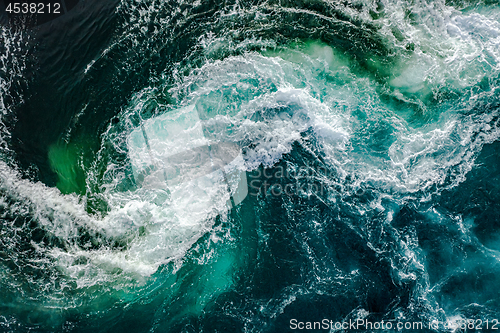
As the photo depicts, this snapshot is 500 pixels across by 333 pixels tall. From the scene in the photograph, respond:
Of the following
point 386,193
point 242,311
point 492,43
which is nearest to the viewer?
point 242,311

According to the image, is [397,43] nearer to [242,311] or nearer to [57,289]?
[242,311]

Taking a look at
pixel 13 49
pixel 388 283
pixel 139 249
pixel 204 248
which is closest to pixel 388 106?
pixel 388 283

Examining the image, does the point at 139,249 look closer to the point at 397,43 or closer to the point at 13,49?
the point at 13,49

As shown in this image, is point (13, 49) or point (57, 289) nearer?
point (57, 289)

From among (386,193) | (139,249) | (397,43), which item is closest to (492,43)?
(397,43)

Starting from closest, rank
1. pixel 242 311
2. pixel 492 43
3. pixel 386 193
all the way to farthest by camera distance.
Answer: pixel 242 311 → pixel 386 193 → pixel 492 43

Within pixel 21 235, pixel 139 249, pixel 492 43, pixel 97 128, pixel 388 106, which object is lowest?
Answer: pixel 139 249

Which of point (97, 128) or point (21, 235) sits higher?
point (97, 128)
